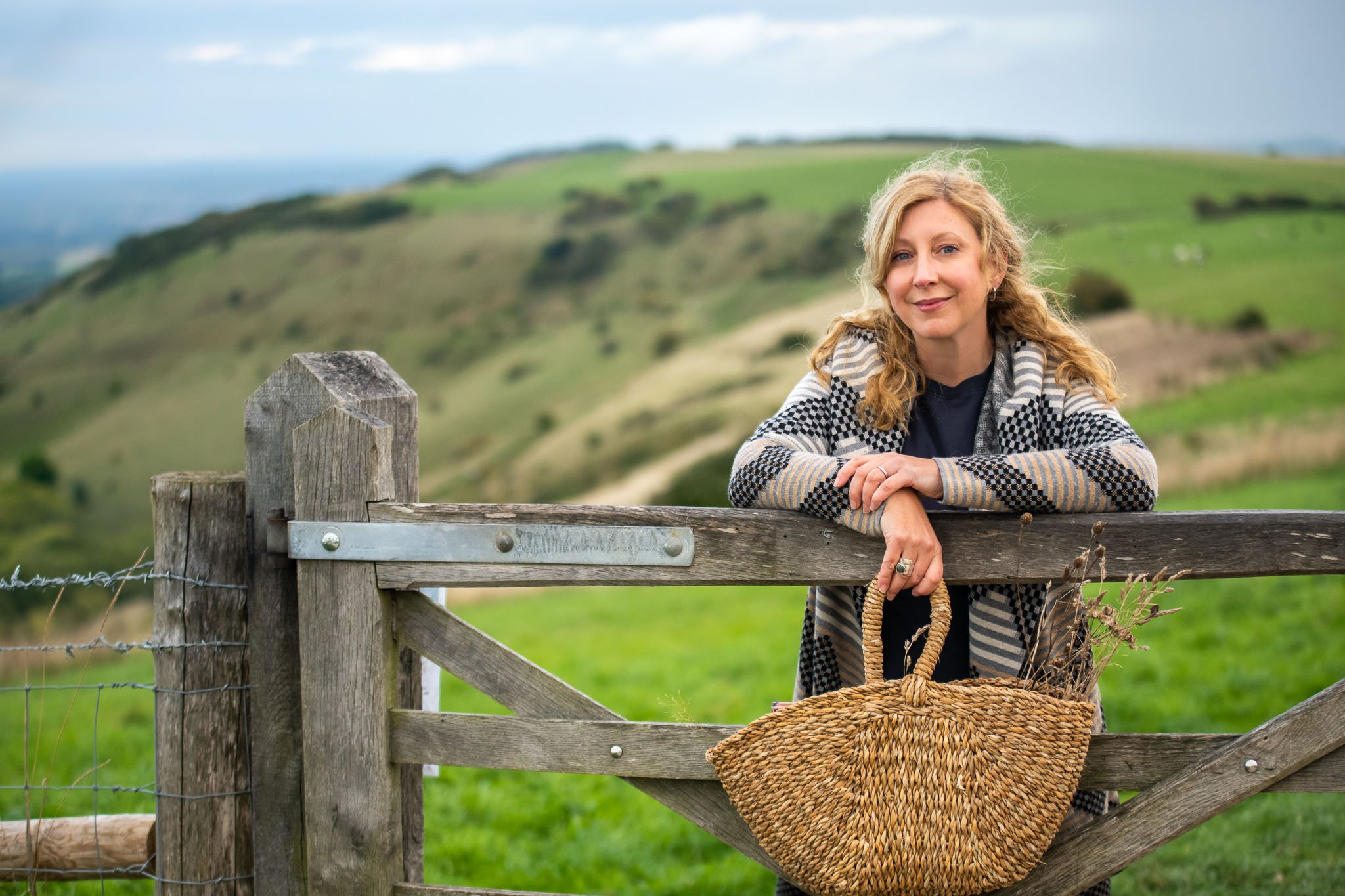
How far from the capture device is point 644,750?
7.81 ft

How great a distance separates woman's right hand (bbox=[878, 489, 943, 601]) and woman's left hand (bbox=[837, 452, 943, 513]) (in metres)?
0.03

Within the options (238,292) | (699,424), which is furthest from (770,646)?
(238,292)

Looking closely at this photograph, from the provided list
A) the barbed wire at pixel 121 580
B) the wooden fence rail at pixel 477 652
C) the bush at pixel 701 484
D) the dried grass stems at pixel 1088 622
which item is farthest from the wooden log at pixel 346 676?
the bush at pixel 701 484

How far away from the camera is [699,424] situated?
1967 inches

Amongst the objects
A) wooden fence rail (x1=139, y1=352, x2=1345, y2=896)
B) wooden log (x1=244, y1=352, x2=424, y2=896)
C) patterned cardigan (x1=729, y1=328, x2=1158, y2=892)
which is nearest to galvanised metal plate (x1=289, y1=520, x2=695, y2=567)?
wooden fence rail (x1=139, y1=352, x2=1345, y2=896)

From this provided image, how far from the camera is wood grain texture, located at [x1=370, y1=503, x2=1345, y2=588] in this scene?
2.26 metres

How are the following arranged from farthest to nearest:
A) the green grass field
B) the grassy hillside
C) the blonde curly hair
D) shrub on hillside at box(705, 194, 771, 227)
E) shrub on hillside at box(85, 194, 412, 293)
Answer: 1. shrub on hillside at box(85, 194, 412, 293)
2. shrub on hillside at box(705, 194, 771, 227)
3. the grassy hillside
4. the green grass field
5. the blonde curly hair

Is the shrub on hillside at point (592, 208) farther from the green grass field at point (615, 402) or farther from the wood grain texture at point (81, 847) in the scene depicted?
the wood grain texture at point (81, 847)

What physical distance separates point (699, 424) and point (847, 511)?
157ft

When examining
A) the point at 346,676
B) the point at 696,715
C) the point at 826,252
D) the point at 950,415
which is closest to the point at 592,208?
the point at 826,252

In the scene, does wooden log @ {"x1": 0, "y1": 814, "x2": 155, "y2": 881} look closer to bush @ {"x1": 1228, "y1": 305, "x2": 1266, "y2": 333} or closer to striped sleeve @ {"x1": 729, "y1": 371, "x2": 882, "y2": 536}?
striped sleeve @ {"x1": 729, "y1": 371, "x2": 882, "y2": 536}

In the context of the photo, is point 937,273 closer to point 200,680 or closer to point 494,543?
point 494,543

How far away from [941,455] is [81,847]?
2.41 m

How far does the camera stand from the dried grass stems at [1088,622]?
215 centimetres
